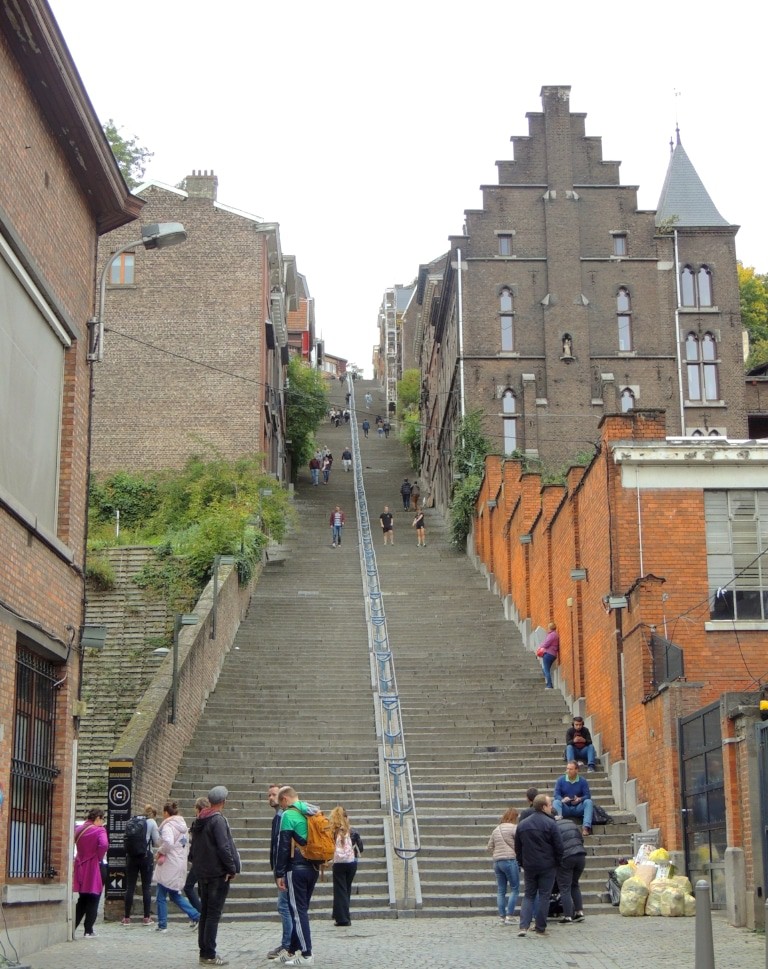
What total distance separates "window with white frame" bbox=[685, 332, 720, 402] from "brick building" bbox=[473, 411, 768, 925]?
2210 centimetres

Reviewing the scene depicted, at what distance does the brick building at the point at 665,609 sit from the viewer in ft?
59.7

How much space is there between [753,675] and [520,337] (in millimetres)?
26775

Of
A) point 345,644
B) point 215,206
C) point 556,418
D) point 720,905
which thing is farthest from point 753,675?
point 215,206

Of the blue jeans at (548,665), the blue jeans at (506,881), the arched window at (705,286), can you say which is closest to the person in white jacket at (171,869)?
the blue jeans at (506,881)

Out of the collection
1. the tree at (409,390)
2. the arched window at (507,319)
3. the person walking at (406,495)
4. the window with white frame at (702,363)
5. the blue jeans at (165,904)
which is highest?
the tree at (409,390)

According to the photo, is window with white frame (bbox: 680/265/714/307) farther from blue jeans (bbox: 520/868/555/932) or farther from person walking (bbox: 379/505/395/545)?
blue jeans (bbox: 520/868/555/932)

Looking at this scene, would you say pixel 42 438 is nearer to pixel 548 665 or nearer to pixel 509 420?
pixel 548 665

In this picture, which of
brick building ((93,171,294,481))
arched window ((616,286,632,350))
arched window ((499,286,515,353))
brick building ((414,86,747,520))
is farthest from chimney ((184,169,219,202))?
arched window ((616,286,632,350))

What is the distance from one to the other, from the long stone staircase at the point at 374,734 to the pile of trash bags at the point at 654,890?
66cm

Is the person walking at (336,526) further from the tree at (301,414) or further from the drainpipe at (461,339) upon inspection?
the tree at (301,414)

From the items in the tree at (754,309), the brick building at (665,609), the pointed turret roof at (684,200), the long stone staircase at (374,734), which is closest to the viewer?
the brick building at (665,609)

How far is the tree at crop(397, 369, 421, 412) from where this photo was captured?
280 feet

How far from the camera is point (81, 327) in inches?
619

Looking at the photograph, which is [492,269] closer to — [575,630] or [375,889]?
[575,630]
